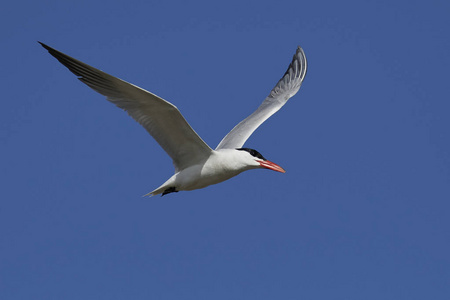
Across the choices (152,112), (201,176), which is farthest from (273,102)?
(152,112)

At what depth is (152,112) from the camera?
341 inches

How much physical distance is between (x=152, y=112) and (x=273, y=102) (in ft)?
13.2

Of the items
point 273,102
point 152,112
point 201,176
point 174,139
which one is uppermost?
point 273,102

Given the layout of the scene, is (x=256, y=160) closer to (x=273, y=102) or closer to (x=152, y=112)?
(x=152, y=112)

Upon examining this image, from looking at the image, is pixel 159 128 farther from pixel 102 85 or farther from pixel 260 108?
pixel 260 108

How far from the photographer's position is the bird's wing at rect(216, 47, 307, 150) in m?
10.9

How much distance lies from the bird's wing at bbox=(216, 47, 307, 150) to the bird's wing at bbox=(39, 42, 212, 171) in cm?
151

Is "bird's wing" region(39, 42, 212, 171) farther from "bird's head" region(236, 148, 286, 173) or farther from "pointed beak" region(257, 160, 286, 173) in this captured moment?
"pointed beak" region(257, 160, 286, 173)

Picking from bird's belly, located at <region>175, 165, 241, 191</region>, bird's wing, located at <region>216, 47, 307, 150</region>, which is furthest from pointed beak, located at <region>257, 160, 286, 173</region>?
bird's wing, located at <region>216, 47, 307, 150</region>

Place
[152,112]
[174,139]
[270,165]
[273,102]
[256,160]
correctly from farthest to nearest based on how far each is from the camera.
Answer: [273,102] < [270,165] < [256,160] < [174,139] < [152,112]

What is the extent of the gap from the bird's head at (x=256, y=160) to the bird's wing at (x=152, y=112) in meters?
0.55

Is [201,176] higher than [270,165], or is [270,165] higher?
[270,165]

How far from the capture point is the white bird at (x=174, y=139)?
27.4 ft

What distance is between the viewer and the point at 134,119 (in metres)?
8.72
